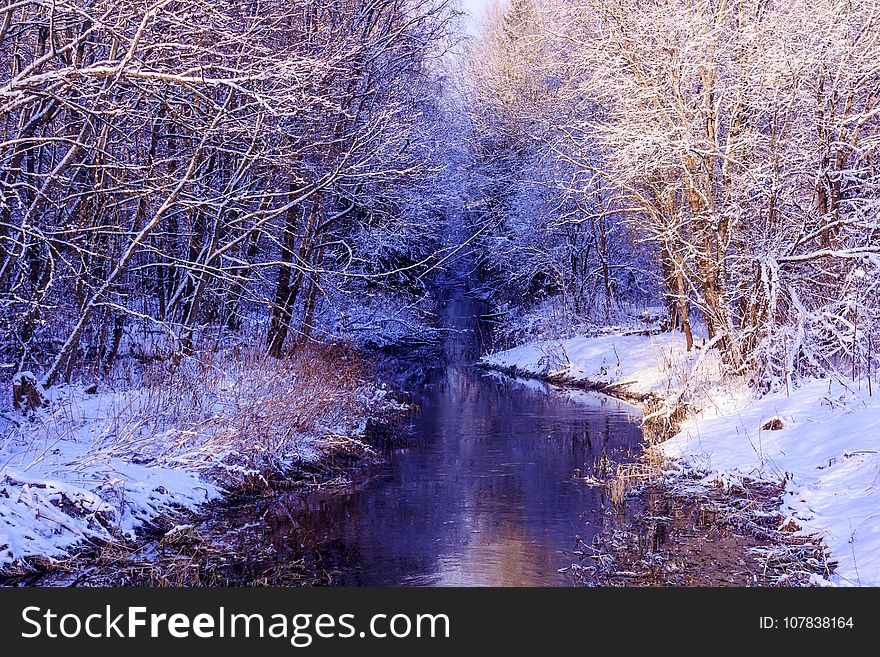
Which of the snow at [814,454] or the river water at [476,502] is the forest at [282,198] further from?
the river water at [476,502]

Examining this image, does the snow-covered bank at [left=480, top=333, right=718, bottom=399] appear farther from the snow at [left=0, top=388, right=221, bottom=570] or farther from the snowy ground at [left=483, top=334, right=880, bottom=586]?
the snow at [left=0, top=388, right=221, bottom=570]

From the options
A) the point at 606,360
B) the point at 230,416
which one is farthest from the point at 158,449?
the point at 606,360

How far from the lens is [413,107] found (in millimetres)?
21531

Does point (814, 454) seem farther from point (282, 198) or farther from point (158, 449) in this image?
point (282, 198)

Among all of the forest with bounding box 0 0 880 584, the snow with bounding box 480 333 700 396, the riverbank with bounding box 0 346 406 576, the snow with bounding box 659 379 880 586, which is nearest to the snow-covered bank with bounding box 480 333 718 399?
the snow with bounding box 480 333 700 396

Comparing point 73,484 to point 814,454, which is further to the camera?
point 814,454

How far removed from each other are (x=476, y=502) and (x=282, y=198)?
8632 millimetres

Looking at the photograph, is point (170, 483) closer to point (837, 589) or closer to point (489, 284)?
point (837, 589)

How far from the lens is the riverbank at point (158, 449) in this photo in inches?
329

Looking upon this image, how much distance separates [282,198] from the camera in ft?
56.4

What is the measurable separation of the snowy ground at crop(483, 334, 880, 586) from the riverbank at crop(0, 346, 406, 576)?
552 cm

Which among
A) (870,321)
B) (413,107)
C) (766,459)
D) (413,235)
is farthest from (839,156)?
(413,235)

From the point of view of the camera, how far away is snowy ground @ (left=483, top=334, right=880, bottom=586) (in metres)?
8.14

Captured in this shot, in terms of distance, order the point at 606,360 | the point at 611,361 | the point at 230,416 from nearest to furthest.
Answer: the point at 230,416 < the point at 611,361 < the point at 606,360
